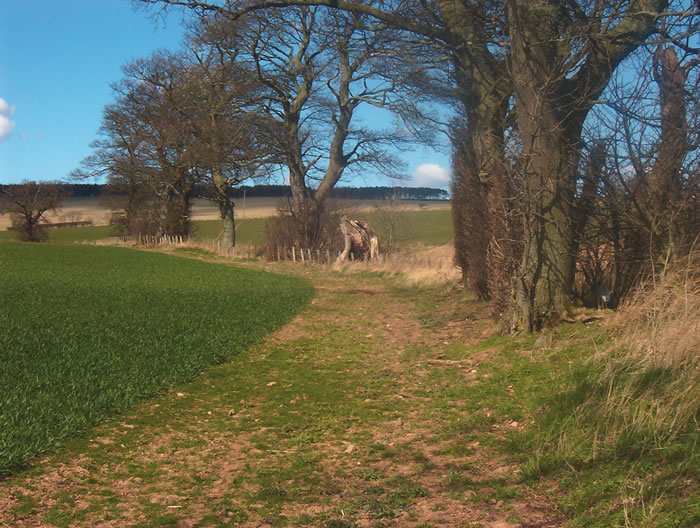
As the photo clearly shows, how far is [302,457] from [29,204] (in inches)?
2437

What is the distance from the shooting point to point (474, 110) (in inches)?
445

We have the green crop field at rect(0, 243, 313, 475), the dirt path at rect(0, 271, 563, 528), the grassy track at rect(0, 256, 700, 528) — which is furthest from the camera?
the green crop field at rect(0, 243, 313, 475)

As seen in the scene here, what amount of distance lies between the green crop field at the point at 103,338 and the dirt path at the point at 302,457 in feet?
1.21

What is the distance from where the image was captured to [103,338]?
978 centimetres

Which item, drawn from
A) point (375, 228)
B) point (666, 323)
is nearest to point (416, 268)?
point (375, 228)

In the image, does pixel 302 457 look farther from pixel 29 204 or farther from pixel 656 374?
pixel 29 204

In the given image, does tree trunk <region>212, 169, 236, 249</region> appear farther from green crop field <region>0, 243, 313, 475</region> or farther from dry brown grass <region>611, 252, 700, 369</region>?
dry brown grass <region>611, 252, 700, 369</region>

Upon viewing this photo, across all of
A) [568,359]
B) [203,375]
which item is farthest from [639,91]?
[203,375]

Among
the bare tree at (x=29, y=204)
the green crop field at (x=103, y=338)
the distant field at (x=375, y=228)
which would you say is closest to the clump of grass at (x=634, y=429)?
the green crop field at (x=103, y=338)

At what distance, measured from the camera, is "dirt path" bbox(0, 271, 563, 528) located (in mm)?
4094

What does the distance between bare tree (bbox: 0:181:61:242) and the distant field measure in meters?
4.04

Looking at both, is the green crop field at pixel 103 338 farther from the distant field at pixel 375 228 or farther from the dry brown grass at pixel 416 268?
the distant field at pixel 375 228

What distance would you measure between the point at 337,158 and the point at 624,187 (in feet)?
80.0

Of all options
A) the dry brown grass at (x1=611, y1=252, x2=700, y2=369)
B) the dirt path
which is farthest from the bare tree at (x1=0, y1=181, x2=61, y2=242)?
the dry brown grass at (x1=611, y1=252, x2=700, y2=369)
